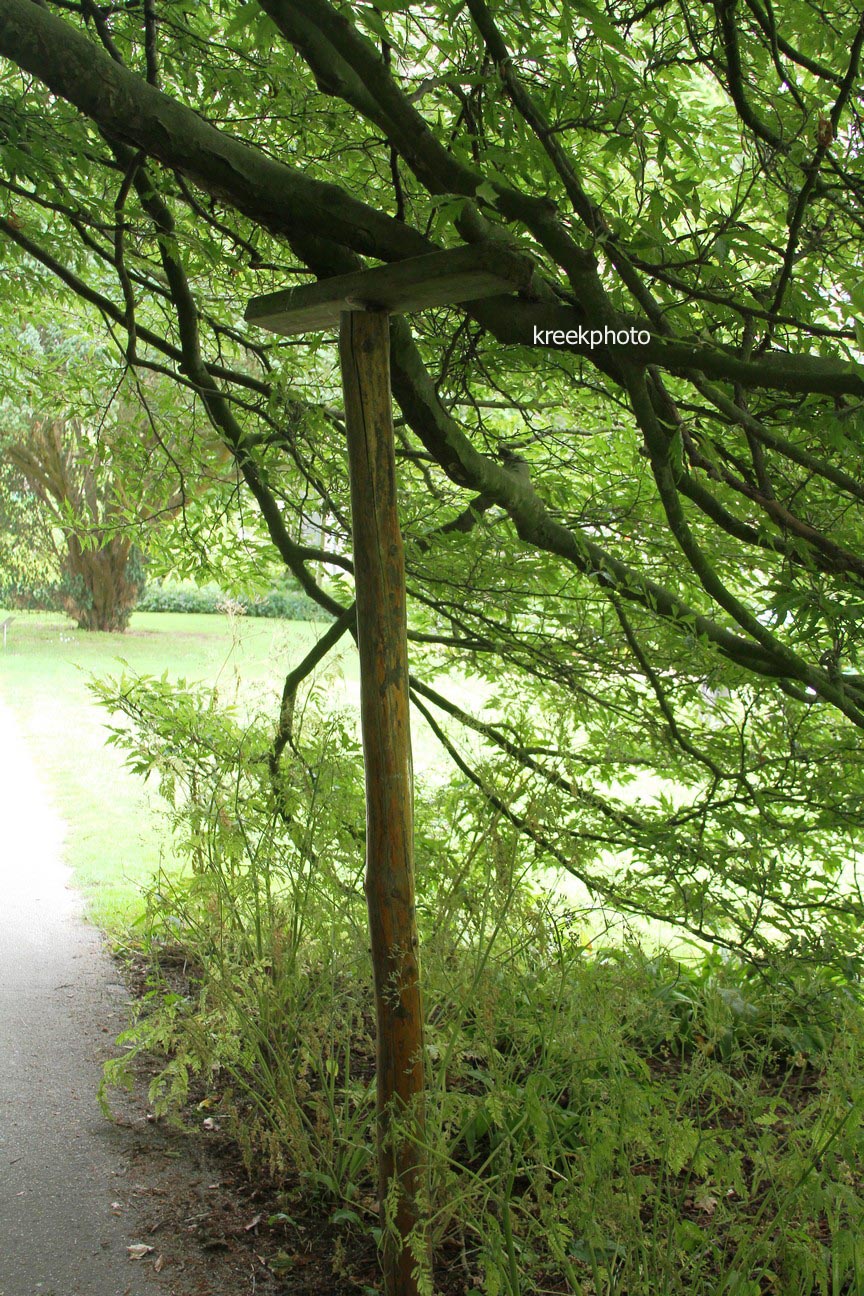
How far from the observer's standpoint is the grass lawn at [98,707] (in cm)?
294

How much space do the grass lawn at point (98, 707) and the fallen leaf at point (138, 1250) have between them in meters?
0.85

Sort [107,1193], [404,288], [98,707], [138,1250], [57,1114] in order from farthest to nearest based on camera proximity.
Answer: [98,707]
[57,1114]
[107,1193]
[138,1250]
[404,288]

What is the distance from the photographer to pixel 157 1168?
2.50 m

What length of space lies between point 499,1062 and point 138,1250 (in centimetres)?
92

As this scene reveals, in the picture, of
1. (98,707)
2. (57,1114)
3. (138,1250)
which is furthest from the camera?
(98,707)

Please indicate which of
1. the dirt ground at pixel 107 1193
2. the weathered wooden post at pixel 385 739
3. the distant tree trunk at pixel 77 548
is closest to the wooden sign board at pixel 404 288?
the weathered wooden post at pixel 385 739

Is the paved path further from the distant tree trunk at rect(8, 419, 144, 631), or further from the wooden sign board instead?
the distant tree trunk at rect(8, 419, 144, 631)

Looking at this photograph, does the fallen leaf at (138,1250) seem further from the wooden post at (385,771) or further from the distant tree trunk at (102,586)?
the distant tree trunk at (102,586)

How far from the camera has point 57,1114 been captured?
8.97 ft

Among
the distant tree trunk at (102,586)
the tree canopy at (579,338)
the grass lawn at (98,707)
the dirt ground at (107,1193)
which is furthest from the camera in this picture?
the distant tree trunk at (102,586)

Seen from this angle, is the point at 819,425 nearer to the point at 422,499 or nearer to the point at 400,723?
the point at 400,723

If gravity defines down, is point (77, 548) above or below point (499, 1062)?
above

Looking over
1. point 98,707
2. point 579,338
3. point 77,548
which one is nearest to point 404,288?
point 579,338

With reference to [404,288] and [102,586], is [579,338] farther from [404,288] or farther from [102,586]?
[102,586]
